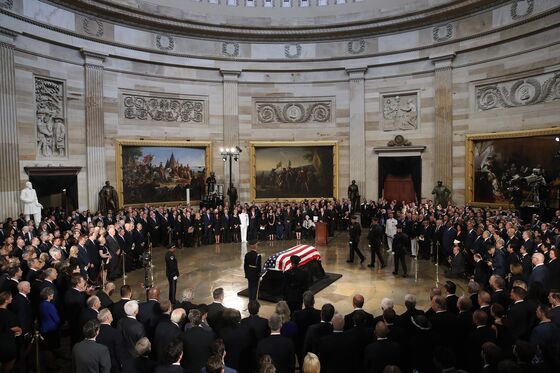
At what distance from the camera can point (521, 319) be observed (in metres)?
5.48

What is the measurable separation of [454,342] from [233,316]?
295 centimetres

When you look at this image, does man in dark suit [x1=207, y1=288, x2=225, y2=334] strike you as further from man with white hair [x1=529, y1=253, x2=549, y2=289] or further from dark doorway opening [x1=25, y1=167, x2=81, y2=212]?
dark doorway opening [x1=25, y1=167, x2=81, y2=212]

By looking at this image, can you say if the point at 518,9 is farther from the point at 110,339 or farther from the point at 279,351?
the point at 110,339

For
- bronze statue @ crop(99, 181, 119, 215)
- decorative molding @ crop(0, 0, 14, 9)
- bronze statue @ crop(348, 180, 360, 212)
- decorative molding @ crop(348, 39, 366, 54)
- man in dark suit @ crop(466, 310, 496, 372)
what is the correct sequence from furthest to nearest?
decorative molding @ crop(348, 39, 366, 54) → bronze statue @ crop(348, 180, 360, 212) → bronze statue @ crop(99, 181, 119, 215) → decorative molding @ crop(0, 0, 14, 9) → man in dark suit @ crop(466, 310, 496, 372)

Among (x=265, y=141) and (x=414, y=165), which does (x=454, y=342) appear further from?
(x=265, y=141)

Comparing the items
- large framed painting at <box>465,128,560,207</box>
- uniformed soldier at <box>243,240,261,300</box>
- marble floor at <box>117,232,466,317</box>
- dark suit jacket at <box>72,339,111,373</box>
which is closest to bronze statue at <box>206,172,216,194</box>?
marble floor at <box>117,232,466,317</box>

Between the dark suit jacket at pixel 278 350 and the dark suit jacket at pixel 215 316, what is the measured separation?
892mm

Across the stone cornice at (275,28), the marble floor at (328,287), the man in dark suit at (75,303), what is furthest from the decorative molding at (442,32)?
the man in dark suit at (75,303)

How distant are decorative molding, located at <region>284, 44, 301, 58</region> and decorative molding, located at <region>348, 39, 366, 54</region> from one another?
9.69 ft

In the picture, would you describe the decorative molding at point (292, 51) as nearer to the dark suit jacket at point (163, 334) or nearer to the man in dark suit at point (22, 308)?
the man in dark suit at point (22, 308)

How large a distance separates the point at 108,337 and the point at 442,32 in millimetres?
20890

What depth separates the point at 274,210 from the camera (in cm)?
1811

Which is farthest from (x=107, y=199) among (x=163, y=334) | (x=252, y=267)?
(x=163, y=334)

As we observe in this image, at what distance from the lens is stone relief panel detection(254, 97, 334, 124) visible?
23.6 metres
